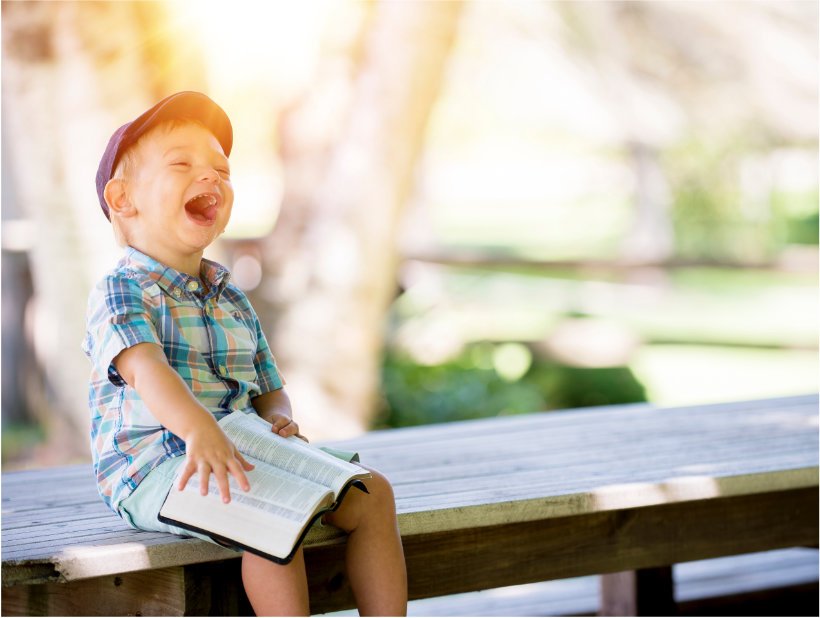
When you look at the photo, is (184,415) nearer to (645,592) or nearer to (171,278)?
(171,278)

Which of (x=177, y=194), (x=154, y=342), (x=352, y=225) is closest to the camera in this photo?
(x=154, y=342)

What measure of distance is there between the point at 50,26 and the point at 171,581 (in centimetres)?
384

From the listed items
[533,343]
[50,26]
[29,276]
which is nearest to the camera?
[50,26]

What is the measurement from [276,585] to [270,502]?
16cm

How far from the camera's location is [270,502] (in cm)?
184

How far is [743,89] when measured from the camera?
39.7 ft

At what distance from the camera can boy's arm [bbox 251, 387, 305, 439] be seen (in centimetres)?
210

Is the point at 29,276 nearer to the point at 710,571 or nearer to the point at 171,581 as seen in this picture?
the point at 710,571

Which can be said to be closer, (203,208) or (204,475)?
(204,475)

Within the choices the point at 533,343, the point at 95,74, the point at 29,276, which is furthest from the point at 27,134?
the point at 533,343

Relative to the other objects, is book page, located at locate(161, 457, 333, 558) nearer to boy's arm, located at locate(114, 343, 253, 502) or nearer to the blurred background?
boy's arm, located at locate(114, 343, 253, 502)

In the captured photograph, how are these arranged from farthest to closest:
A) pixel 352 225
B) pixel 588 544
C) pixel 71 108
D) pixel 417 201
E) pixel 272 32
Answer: pixel 417 201 → pixel 272 32 → pixel 352 225 → pixel 71 108 → pixel 588 544

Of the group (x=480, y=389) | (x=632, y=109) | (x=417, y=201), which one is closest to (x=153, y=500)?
(x=480, y=389)

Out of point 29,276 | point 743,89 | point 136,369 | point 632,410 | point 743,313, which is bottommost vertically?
point 136,369
